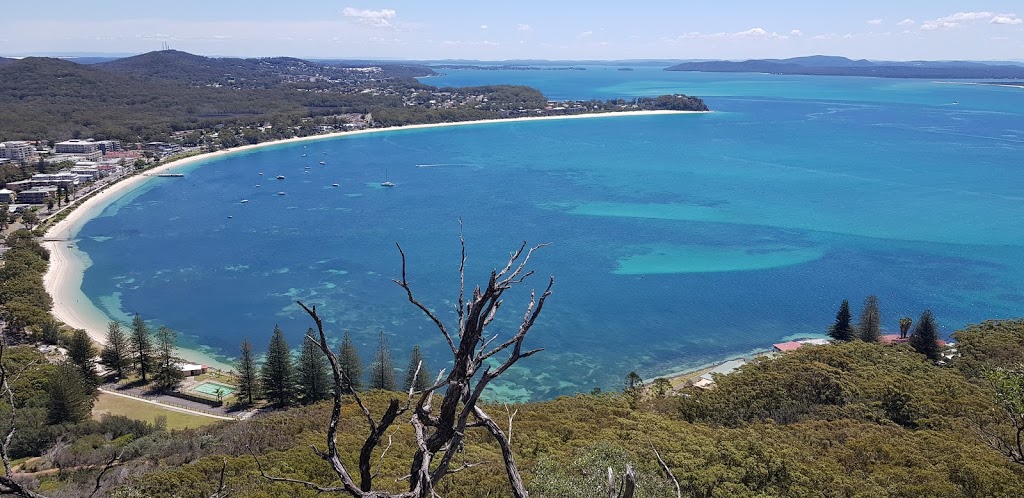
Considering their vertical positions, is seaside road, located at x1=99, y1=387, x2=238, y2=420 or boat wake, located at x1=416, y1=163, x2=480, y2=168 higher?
boat wake, located at x1=416, y1=163, x2=480, y2=168

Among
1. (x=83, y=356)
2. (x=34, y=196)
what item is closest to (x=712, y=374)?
(x=83, y=356)

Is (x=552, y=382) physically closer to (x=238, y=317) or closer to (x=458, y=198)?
(x=238, y=317)

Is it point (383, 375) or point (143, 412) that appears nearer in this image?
point (143, 412)

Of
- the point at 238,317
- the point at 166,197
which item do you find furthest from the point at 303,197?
the point at 238,317

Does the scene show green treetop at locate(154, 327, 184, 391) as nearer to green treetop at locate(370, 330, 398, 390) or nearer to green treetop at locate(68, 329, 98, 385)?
green treetop at locate(68, 329, 98, 385)

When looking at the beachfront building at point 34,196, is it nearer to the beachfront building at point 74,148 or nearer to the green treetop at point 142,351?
the beachfront building at point 74,148

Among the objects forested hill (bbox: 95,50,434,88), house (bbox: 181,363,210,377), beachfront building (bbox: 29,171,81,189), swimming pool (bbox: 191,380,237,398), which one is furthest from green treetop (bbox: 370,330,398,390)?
forested hill (bbox: 95,50,434,88)

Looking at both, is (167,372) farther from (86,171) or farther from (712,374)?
(86,171)


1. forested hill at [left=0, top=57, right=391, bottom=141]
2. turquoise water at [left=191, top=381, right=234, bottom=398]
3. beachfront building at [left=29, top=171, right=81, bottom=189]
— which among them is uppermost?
forested hill at [left=0, top=57, right=391, bottom=141]
